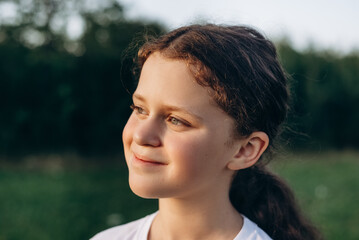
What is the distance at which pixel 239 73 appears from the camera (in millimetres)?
1874

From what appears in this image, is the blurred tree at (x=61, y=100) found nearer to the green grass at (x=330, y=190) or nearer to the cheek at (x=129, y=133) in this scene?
the green grass at (x=330, y=190)

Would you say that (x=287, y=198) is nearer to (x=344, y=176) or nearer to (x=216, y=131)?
(x=216, y=131)

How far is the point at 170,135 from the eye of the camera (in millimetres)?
1789

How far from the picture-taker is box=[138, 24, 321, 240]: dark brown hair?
1843 mm

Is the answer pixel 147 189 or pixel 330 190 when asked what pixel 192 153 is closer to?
pixel 147 189

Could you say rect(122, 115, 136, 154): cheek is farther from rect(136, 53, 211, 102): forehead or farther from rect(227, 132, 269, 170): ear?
rect(227, 132, 269, 170): ear

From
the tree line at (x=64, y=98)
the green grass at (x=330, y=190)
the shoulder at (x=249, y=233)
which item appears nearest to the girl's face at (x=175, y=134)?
the shoulder at (x=249, y=233)

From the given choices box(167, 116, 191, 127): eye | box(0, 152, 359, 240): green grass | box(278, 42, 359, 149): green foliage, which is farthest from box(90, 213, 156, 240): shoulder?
box(278, 42, 359, 149): green foliage

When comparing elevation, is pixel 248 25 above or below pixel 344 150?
above

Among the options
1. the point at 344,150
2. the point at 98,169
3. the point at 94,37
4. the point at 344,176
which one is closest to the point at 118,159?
the point at 98,169

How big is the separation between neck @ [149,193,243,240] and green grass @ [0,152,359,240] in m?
1.67

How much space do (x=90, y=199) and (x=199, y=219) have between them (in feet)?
14.1

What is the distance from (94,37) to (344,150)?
6.93 metres

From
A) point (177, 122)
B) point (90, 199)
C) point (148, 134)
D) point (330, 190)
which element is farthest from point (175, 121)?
point (330, 190)
